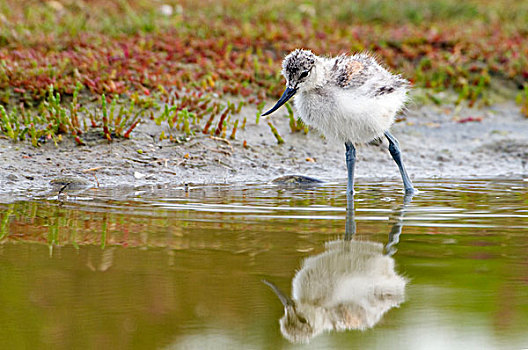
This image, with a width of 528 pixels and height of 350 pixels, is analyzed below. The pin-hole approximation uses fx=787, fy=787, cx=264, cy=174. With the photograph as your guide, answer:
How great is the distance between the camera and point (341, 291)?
12.2 ft

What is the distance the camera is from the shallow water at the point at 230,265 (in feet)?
10.1

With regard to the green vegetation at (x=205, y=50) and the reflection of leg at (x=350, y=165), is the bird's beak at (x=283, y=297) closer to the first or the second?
the reflection of leg at (x=350, y=165)

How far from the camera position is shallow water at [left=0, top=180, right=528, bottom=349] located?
3068 mm

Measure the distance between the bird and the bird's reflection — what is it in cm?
194

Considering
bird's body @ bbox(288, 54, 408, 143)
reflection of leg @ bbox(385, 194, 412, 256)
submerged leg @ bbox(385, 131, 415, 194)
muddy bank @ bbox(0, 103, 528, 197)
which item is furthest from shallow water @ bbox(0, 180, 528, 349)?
muddy bank @ bbox(0, 103, 528, 197)

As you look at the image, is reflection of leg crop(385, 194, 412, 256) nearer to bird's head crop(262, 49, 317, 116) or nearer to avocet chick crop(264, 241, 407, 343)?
avocet chick crop(264, 241, 407, 343)

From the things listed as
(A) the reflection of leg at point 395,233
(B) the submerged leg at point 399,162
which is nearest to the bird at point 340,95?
(B) the submerged leg at point 399,162

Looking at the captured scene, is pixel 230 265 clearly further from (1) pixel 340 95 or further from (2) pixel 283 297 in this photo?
(1) pixel 340 95

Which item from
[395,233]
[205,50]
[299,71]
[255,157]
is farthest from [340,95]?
[205,50]

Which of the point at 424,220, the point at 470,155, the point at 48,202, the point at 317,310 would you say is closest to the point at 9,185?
the point at 48,202

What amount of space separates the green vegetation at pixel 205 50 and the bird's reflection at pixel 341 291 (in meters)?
4.14

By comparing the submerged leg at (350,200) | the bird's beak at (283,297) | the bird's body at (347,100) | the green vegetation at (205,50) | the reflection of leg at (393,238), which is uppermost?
the green vegetation at (205,50)

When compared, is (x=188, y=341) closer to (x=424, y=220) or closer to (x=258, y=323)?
(x=258, y=323)

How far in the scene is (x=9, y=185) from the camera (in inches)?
275
